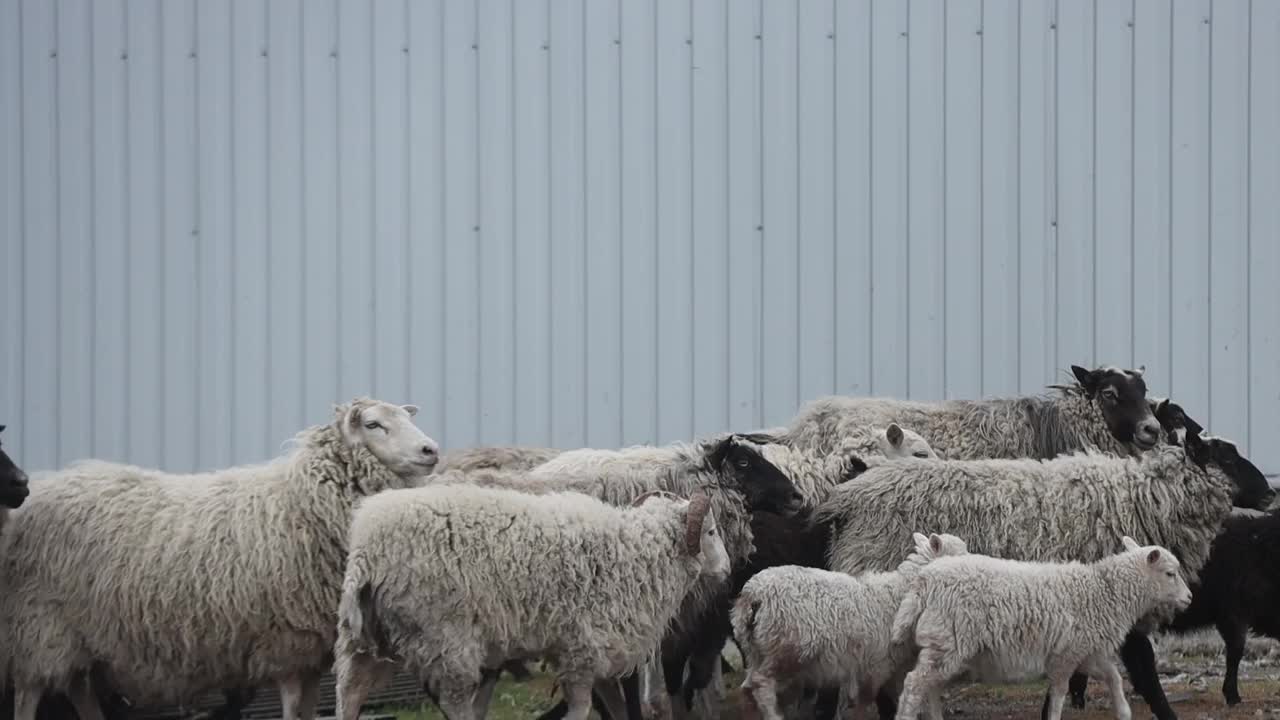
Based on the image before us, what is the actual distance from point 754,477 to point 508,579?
9.11 ft

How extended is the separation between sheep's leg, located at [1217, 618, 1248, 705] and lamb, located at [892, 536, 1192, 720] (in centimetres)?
206

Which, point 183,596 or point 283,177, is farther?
point 283,177

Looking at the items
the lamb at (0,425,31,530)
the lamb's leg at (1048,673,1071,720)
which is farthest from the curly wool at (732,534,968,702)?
the lamb at (0,425,31,530)

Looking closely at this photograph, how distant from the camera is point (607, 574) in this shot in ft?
30.9

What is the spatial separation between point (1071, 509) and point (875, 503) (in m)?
1.35

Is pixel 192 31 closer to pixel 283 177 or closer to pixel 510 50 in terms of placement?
pixel 283 177

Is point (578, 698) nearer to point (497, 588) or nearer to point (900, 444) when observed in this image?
point (497, 588)

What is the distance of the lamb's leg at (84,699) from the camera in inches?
403

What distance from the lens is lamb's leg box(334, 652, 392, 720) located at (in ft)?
29.4

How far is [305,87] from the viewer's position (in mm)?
14562

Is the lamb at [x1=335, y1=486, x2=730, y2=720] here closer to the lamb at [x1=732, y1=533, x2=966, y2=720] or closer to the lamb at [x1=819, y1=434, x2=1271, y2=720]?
the lamb at [x1=732, y1=533, x2=966, y2=720]

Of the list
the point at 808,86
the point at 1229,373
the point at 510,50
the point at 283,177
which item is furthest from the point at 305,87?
the point at 1229,373

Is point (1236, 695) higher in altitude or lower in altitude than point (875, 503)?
lower

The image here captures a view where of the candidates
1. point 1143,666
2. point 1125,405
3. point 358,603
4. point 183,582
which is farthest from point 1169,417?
point 183,582
